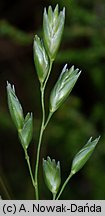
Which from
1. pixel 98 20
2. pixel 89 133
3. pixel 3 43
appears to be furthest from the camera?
pixel 3 43

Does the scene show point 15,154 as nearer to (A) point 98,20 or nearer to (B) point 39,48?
(A) point 98,20

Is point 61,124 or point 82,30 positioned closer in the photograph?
point 82,30

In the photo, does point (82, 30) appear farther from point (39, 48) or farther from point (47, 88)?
point (39, 48)

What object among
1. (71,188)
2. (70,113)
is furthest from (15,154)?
(70,113)

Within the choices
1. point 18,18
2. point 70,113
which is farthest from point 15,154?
point 18,18

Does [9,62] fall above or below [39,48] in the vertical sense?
above

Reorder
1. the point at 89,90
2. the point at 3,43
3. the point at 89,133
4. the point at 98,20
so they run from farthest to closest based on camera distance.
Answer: the point at 89,90, the point at 3,43, the point at 89,133, the point at 98,20

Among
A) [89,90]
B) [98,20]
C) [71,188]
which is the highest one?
[98,20]
